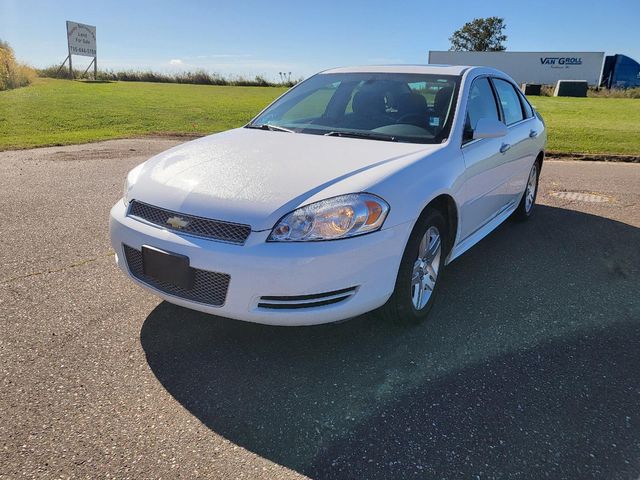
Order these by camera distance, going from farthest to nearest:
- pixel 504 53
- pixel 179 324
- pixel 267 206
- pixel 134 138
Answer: pixel 504 53 < pixel 134 138 < pixel 179 324 < pixel 267 206

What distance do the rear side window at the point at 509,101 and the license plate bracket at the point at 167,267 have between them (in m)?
3.37

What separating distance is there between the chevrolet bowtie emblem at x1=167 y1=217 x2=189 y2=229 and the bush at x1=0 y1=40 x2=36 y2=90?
97.1 feet

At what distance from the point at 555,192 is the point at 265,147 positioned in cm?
544

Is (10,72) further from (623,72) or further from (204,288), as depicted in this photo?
(623,72)

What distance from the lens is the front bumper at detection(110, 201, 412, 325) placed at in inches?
102

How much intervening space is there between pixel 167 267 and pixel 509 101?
12.5 feet

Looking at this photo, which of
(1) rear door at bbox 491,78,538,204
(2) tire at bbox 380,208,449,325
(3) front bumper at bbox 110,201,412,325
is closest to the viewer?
(3) front bumper at bbox 110,201,412,325

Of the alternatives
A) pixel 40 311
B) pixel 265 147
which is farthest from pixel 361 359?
pixel 40 311

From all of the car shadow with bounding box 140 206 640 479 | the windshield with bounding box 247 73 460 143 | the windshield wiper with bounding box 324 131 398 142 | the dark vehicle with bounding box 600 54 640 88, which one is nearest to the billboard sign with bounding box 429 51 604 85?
the dark vehicle with bounding box 600 54 640 88

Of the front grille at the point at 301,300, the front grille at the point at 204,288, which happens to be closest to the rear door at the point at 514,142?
the front grille at the point at 301,300

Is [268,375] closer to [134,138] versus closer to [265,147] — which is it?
[265,147]

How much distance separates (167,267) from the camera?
2.79 m

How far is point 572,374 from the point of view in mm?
2916

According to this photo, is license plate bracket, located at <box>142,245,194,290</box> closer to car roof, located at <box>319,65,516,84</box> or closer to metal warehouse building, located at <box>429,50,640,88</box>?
car roof, located at <box>319,65,516,84</box>
